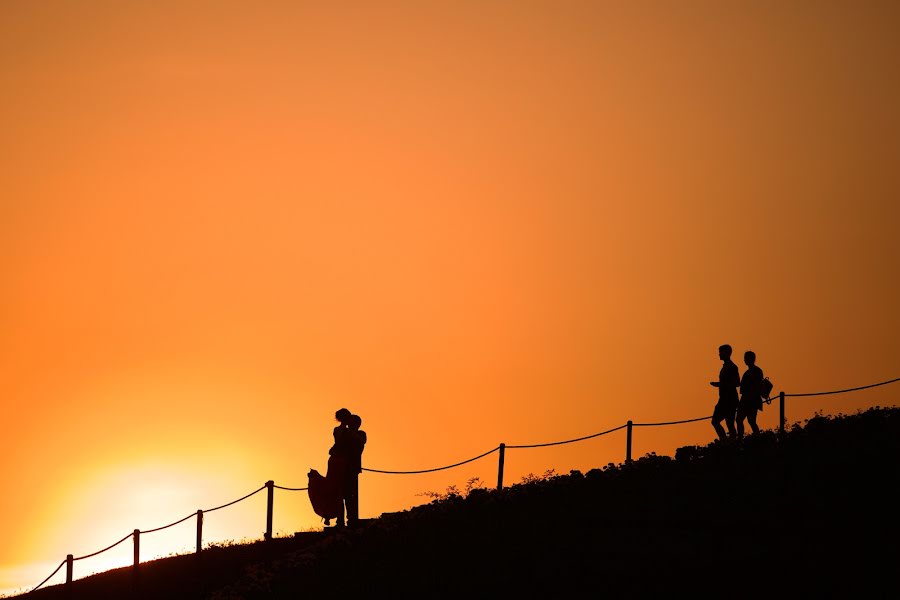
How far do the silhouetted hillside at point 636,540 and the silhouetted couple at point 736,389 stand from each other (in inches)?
30.0

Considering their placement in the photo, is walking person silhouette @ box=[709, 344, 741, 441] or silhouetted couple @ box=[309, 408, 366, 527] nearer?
silhouetted couple @ box=[309, 408, 366, 527]

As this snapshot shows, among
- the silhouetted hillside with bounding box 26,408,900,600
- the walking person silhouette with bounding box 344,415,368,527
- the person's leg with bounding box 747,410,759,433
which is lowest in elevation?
the silhouetted hillside with bounding box 26,408,900,600

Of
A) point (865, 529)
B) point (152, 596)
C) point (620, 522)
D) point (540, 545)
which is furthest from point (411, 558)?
point (865, 529)

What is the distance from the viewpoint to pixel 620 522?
77.9ft

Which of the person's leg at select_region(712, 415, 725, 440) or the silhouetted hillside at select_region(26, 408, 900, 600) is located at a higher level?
the person's leg at select_region(712, 415, 725, 440)

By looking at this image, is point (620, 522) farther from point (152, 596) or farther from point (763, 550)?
point (152, 596)

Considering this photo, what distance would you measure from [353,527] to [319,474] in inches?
53.6

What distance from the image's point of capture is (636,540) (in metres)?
22.2

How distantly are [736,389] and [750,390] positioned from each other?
1.07ft

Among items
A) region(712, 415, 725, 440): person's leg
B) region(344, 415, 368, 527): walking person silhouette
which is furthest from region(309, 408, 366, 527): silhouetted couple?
region(712, 415, 725, 440): person's leg

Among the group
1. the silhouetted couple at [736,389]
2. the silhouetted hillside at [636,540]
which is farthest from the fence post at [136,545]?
the silhouetted couple at [736,389]

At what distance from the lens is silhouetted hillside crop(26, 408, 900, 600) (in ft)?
65.5

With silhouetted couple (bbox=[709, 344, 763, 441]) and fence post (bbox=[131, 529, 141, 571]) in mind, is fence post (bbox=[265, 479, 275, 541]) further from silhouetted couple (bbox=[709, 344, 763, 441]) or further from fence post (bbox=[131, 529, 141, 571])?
silhouetted couple (bbox=[709, 344, 763, 441])

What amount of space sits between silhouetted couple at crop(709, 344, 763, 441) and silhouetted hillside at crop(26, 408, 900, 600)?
76cm
